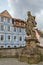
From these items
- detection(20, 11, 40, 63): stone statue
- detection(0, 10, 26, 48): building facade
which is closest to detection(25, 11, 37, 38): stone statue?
detection(20, 11, 40, 63): stone statue

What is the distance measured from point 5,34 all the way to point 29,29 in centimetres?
3218

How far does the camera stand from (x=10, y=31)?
4372 centimetres

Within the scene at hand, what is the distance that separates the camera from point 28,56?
32.3 feet

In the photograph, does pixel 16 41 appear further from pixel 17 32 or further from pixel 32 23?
pixel 32 23

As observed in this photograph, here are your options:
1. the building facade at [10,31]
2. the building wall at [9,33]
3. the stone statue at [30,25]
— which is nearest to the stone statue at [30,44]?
the stone statue at [30,25]

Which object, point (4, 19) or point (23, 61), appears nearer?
point (23, 61)

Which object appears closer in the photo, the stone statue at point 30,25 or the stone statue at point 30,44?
the stone statue at point 30,44

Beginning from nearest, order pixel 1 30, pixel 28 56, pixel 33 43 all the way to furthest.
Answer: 1. pixel 28 56
2. pixel 33 43
3. pixel 1 30

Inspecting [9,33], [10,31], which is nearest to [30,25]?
[9,33]

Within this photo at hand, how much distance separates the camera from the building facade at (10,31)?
42.4m

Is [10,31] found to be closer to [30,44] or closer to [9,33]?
[9,33]

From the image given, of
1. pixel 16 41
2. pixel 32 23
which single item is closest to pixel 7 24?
pixel 16 41

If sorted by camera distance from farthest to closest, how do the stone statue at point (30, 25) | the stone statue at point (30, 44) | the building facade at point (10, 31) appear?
the building facade at point (10, 31) → the stone statue at point (30, 25) → the stone statue at point (30, 44)

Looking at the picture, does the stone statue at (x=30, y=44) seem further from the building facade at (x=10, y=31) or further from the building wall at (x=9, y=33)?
the building wall at (x=9, y=33)
